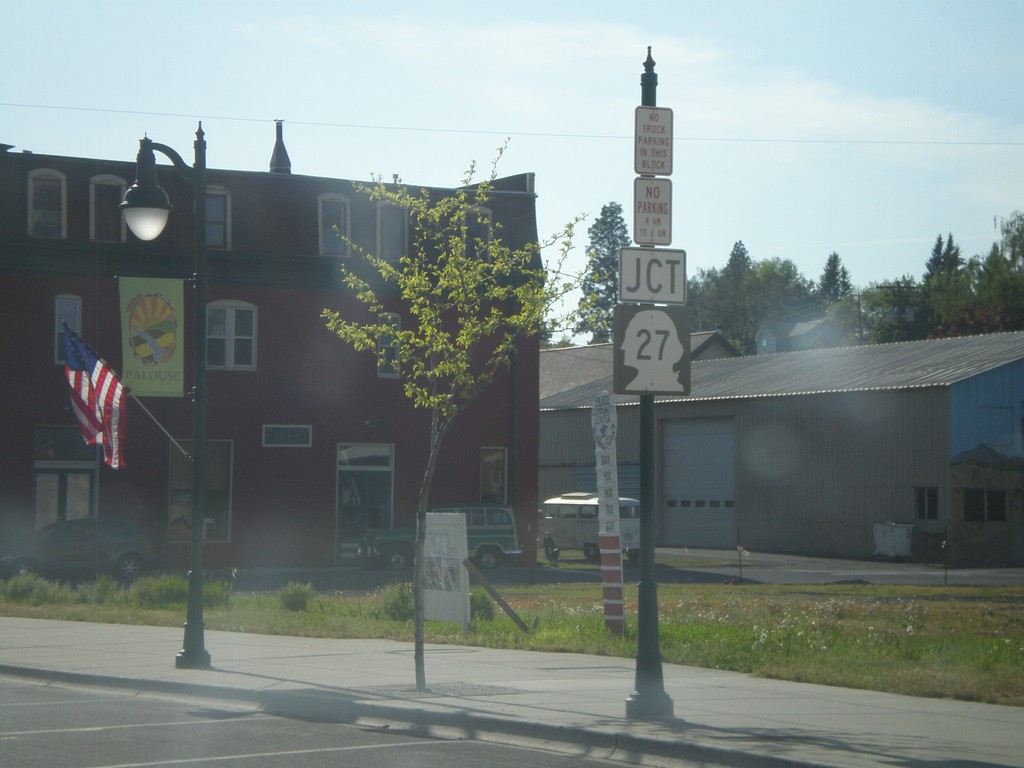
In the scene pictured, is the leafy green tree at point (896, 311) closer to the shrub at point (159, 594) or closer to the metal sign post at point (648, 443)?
the shrub at point (159, 594)

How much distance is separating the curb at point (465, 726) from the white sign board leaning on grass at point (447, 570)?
4.44 meters

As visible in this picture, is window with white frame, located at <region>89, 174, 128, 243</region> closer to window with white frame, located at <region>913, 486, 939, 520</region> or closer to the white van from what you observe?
the white van

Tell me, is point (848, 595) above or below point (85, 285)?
below

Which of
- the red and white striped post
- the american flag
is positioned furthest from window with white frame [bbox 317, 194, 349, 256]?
the red and white striped post

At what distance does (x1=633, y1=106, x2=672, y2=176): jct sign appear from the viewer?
429 inches

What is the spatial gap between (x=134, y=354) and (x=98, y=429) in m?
7.93

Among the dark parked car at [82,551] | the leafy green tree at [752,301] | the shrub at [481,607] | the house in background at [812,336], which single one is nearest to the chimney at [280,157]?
the dark parked car at [82,551]

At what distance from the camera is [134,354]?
32250mm

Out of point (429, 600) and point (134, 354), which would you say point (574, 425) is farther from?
point (429, 600)

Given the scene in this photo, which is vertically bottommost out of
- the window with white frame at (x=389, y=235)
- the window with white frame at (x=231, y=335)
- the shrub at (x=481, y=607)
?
the shrub at (x=481, y=607)

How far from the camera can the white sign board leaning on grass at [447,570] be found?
1644 cm

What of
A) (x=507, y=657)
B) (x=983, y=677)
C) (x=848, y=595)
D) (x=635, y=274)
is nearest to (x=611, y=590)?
(x=507, y=657)

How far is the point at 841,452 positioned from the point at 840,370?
5210 mm

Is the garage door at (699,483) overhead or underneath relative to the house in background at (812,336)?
underneath
